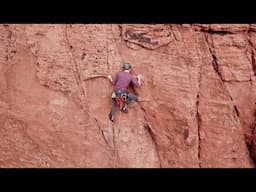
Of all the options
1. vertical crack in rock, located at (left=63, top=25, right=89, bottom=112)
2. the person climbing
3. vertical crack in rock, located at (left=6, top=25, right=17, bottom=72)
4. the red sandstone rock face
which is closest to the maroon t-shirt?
the person climbing

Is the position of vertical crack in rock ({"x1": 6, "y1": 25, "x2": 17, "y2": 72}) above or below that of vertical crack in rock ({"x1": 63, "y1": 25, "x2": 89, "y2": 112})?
above

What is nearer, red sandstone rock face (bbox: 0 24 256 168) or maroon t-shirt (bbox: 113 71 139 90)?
maroon t-shirt (bbox: 113 71 139 90)

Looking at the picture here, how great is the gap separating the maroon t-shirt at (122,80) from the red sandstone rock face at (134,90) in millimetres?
329

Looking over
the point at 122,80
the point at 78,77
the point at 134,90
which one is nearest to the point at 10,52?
the point at 78,77

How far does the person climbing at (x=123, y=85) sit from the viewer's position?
858 cm

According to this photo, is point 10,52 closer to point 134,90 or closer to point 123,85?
point 123,85

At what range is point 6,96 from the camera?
29.4 feet

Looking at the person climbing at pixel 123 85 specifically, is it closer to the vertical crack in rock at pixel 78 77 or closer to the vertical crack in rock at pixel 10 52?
the vertical crack in rock at pixel 78 77

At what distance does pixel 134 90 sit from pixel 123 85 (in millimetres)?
538

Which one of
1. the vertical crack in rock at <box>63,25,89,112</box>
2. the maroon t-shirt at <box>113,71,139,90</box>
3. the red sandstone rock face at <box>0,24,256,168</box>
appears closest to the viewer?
the maroon t-shirt at <box>113,71,139,90</box>

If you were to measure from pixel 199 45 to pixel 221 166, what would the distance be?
287 centimetres

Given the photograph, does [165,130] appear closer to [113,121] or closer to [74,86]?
[113,121]

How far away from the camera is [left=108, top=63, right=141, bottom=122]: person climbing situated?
8578 mm

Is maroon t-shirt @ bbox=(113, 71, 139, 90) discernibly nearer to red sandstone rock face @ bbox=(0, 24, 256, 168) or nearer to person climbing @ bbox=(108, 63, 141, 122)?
person climbing @ bbox=(108, 63, 141, 122)
